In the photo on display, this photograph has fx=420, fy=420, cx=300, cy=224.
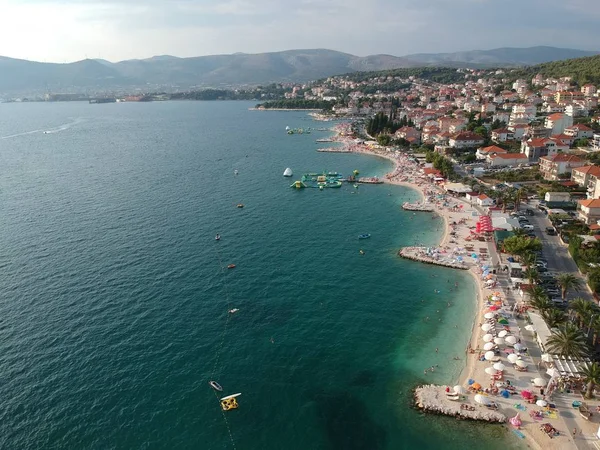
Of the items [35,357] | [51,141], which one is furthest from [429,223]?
[51,141]

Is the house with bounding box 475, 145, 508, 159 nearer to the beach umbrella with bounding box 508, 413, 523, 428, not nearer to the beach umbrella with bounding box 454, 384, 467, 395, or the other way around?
the beach umbrella with bounding box 454, 384, 467, 395

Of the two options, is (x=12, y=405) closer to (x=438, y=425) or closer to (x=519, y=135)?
(x=438, y=425)

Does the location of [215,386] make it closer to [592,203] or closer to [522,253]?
[522,253]

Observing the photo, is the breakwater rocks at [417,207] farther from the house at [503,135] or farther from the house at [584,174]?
the house at [503,135]

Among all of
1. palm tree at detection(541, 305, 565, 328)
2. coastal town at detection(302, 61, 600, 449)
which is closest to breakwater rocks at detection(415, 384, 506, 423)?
coastal town at detection(302, 61, 600, 449)

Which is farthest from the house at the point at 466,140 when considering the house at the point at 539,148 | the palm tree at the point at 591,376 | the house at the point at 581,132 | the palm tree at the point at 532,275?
the palm tree at the point at 591,376

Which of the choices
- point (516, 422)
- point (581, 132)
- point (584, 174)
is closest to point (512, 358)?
point (516, 422)
